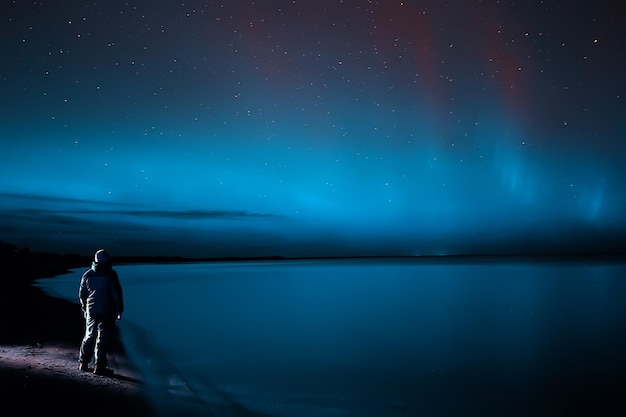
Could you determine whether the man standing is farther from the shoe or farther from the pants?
the shoe

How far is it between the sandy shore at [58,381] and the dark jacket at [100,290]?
3.34ft

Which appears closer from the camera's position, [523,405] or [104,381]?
[104,381]

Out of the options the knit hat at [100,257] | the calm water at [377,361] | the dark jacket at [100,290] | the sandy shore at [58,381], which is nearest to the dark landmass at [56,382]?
the sandy shore at [58,381]

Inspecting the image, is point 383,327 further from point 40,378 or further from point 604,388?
point 40,378

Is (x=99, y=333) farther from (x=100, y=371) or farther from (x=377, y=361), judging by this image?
(x=377, y=361)

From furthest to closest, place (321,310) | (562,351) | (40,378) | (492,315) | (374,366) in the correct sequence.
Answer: (321,310), (492,315), (562,351), (374,366), (40,378)

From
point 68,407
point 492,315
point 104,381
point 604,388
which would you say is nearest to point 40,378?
point 104,381

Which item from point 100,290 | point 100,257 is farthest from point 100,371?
point 100,257

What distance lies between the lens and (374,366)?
39.3ft

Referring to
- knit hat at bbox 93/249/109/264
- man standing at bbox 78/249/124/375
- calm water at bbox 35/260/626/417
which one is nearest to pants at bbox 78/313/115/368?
man standing at bbox 78/249/124/375

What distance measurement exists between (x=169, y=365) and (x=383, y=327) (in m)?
10.3

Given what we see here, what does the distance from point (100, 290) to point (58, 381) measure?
1.35 m

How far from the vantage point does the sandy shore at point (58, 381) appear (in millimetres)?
6367

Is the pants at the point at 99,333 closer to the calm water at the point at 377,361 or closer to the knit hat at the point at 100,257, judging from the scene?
the knit hat at the point at 100,257
